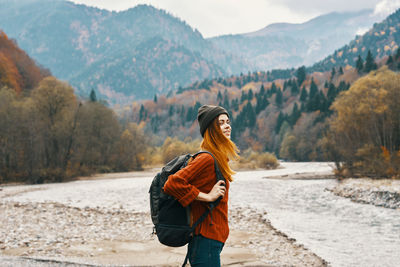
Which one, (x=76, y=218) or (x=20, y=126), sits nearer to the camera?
(x=76, y=218)

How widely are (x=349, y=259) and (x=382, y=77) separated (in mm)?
24819

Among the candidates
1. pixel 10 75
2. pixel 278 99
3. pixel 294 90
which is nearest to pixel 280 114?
pixel 278 99

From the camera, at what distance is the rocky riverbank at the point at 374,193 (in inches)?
809

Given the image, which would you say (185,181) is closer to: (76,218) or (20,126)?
(76,218)

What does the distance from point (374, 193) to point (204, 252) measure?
22.5 m

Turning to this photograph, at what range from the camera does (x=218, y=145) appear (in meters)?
3.04

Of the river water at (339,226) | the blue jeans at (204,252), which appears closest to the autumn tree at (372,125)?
the river water at (339,226)

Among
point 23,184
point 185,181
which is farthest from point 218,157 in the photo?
point 23,184

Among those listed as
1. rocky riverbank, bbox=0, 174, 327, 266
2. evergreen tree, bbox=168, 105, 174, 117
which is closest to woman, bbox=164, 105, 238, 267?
rocky riverbank, bbox=0, 174, 327, 266

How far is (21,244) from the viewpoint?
30.0 ft

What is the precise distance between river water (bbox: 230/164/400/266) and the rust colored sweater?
23.0 ft

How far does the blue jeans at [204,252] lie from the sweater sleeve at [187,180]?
349 mm

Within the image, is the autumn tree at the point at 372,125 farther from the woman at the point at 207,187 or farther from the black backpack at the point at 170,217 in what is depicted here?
the black backpack at the point at 170,217

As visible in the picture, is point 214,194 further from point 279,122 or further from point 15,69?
point 279,122
